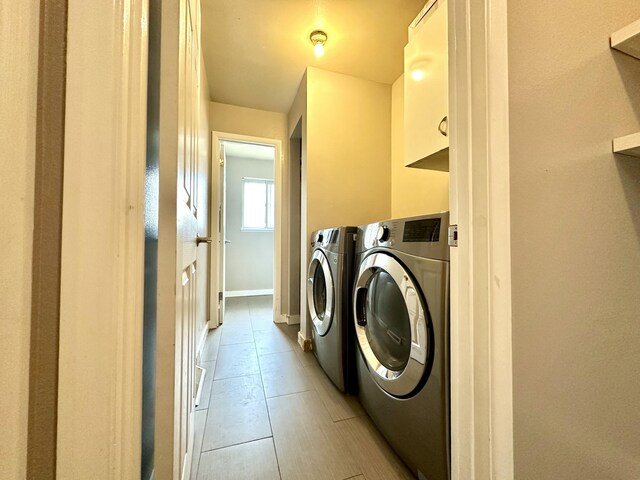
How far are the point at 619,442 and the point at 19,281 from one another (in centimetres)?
123

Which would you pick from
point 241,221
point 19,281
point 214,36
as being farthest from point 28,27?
point 241,221

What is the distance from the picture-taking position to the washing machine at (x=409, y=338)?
705 mm

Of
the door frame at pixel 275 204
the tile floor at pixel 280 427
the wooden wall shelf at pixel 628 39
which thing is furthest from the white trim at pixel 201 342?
the wooden wall shelf at pixel 628 39

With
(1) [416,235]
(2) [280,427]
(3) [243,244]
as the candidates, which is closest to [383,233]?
(1) [416,235]

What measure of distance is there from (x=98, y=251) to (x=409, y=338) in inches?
35.6

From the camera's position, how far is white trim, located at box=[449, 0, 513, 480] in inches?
20.2

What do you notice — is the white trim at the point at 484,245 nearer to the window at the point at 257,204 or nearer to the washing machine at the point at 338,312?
the washing machine at the point at 338,312

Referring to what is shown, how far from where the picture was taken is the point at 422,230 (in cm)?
79

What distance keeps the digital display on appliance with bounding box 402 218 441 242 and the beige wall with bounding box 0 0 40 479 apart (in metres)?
0.83

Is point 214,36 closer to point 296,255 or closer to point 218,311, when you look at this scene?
point 296,255

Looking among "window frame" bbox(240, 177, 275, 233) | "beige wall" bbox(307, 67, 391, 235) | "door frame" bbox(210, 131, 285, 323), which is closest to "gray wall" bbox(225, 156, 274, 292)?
"window frame" bbox(240, 177, 275, 233)

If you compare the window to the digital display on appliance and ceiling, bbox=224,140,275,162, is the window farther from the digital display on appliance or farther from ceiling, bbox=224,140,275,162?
the digital display on appliance

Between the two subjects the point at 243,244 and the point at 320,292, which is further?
the point at 243,244

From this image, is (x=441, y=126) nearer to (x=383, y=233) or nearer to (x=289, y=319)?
(x=383, y=233)
